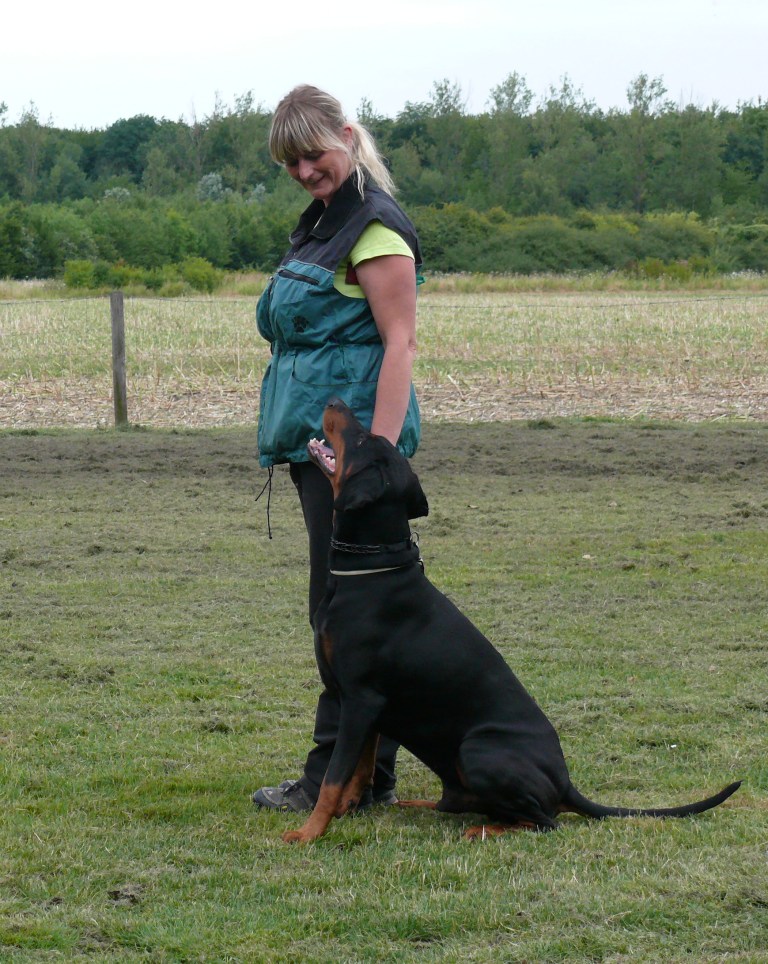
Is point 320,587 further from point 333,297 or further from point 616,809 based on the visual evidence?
point 616,809

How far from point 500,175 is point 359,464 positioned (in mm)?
82054

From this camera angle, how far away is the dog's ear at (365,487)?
3.53 metres

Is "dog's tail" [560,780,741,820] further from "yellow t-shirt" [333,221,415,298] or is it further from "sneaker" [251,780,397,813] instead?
"yellow t-shirt" [333,221,415,298]

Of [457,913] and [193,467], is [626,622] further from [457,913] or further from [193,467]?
[193,467]

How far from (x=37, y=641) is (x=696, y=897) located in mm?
3934

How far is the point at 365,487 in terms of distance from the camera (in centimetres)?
353

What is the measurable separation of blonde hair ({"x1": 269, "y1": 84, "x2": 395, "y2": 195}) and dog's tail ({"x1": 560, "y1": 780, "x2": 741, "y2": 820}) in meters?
2.01

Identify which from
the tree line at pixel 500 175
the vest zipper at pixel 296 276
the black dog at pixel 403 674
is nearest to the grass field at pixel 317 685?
the black dog at pixel 403 674

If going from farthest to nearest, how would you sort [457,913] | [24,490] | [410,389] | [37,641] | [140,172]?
1. [140,172]
2. [24,490]
3. [37,641]
4. [410,389]
5. [457,913]

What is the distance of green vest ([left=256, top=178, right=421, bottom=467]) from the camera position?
3584 mm

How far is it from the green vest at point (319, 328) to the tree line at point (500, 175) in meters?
54.4

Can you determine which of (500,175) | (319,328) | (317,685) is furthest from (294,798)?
(500,175)

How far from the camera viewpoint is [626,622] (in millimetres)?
6312

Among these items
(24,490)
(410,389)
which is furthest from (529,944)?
(24,490)
